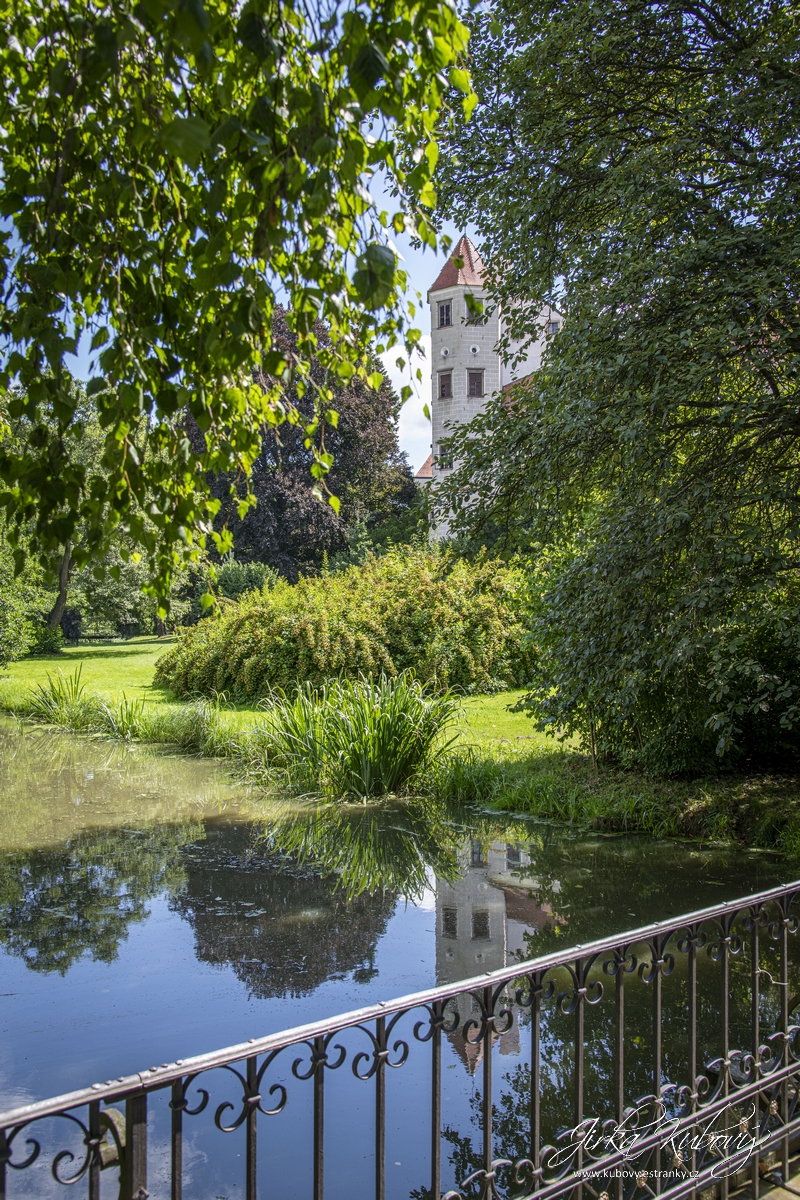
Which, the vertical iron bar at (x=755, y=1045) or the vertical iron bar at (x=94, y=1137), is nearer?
Result: the vertical iron bar at (x=94, y=1137)

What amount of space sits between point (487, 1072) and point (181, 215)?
98.9 inches

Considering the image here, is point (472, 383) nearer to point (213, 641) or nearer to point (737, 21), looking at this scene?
point (213, 641)

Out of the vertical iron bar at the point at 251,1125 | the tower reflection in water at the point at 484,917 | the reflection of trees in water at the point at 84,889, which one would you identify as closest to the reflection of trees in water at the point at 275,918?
the reflection of trees in water at the point at 84,889

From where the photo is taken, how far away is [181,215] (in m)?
2.60

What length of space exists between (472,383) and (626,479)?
32520 millimetres

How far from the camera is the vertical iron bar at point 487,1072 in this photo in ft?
7.54

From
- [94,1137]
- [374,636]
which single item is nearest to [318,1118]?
[94,1137]

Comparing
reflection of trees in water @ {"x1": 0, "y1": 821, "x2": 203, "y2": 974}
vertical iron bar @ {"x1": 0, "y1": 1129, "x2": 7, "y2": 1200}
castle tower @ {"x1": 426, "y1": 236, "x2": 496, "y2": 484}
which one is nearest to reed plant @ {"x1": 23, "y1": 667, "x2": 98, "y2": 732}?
reflection of trees in water @ {"x1": 0, "y1": 821, "x2": 203, "y2": 974}

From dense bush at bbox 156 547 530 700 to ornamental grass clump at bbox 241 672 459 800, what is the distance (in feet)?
13.4

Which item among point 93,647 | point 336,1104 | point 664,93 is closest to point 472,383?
point 93,647

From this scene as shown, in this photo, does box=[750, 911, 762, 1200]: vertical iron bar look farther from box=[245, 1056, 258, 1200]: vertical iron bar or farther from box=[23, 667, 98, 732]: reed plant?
box=[23, 667, 98, 732]: reed plant

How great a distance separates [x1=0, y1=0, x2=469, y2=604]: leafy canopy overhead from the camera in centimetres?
195

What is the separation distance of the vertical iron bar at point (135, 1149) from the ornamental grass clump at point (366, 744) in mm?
7799

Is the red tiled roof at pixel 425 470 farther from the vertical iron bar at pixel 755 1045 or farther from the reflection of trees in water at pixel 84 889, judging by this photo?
the vertical iron bar at pixel 755 1045
